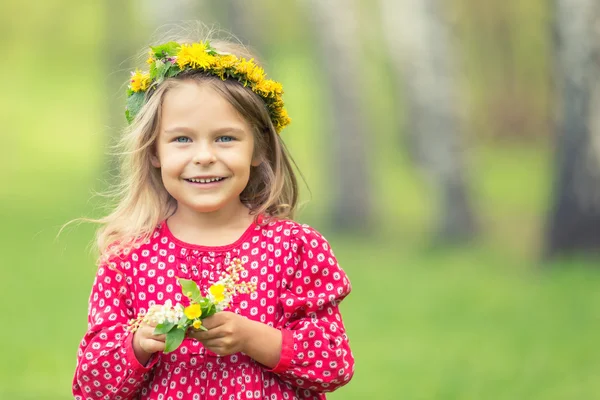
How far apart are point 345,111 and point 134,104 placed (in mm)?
10561

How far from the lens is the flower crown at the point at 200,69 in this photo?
12.0 feet

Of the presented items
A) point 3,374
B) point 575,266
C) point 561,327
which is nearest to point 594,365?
point 561,327

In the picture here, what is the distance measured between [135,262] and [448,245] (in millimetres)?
9510

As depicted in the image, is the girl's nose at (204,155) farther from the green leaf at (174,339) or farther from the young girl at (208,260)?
the green leaf at (174,339)

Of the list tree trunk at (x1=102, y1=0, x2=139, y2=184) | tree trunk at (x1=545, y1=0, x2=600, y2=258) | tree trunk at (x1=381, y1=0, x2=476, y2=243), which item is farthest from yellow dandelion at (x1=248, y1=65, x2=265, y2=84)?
tree trunk at (x1=102, y1=0, x2=139, y2=184)

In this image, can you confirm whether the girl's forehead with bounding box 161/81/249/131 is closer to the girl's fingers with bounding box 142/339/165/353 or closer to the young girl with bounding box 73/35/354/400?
the young girl with bounding box 73/35/354/400

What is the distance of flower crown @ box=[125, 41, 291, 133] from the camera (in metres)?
3.67

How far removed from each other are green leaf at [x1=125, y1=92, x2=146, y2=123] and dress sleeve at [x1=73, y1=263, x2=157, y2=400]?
0.52 metres

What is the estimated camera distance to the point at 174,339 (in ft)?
10.7

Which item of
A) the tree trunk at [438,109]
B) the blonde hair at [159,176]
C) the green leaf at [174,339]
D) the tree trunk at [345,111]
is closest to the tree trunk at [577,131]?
the tree trunk at [438,109]

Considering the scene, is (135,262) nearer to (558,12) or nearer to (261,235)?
(261,235)

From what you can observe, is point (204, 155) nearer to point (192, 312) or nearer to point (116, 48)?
point (192, 312)

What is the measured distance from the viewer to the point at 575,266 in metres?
10.4

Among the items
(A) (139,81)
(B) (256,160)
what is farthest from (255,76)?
(A) (139,81)
